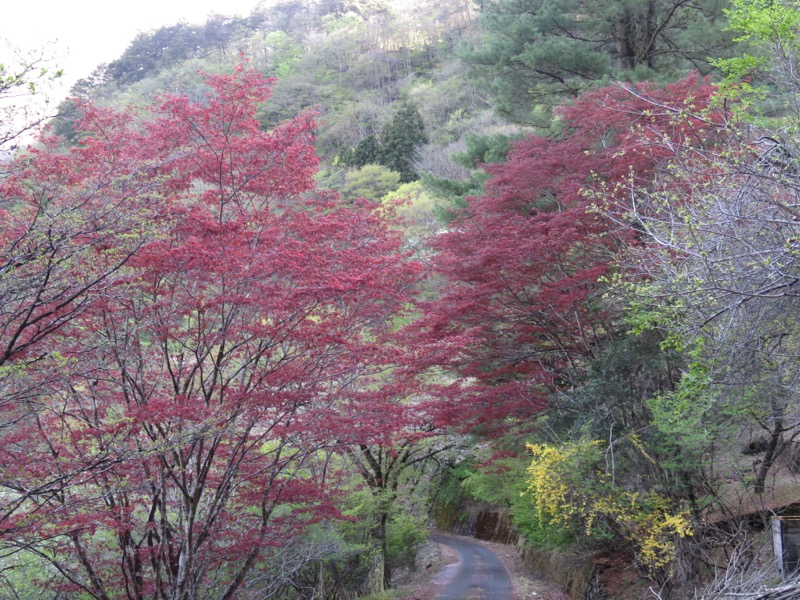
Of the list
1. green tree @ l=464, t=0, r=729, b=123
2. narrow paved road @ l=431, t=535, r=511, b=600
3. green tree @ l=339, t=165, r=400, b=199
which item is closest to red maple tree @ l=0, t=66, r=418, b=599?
narrow paved road @ l=431, t=535, r=511, b=600

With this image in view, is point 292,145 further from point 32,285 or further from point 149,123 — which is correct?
point 32,285

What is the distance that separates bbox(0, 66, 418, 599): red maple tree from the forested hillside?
0.05 meters

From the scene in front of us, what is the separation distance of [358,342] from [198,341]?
2120 mm

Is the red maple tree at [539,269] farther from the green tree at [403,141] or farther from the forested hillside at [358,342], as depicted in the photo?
the green tree at [403,141]

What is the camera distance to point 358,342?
8398 mm

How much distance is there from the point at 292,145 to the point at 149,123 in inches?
65.9

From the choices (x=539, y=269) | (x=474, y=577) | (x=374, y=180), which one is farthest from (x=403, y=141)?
(x=539, y=269)

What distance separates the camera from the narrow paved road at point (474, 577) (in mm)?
12711

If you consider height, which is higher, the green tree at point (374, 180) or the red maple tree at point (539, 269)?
the red maple tree at point (539, 269)

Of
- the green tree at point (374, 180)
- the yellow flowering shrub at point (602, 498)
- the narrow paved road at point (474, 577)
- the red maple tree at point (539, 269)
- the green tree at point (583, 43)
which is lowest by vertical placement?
the narrow paved road at point (474, 577)

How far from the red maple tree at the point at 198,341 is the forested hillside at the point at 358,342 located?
0.05 meters

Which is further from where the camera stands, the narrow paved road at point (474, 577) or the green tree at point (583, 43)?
the green tree at point (583, 43)

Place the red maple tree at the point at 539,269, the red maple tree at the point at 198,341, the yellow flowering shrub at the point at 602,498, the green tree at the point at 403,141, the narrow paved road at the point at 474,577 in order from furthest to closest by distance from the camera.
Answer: the green tree at the point at 403,141 < the narrow paved road at the point at 474,577 < the red maple tree at the point at 539,269 < the yellow flowering shrub at the point at 602,498 < the red maple tree at the point at 198,341

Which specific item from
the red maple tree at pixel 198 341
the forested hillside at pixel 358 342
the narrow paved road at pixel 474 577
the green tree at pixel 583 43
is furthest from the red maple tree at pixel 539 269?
the narrow paved road at pixel 474 577
